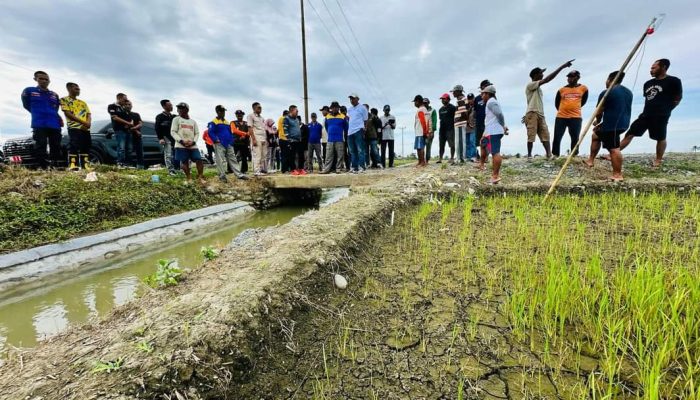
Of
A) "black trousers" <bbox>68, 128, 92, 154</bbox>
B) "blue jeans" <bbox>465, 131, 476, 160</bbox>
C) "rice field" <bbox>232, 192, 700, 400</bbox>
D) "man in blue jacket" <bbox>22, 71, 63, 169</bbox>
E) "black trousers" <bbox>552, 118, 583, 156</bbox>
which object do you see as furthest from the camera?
"blue jeans" <bbox>465, 131, 476, 160</bbox>

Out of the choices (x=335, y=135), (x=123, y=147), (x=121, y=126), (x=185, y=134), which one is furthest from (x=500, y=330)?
(x=123, y=147)

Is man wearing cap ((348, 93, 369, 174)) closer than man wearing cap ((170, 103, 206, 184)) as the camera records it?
No

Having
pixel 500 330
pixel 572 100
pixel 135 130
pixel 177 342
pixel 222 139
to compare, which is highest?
pixel 572 100

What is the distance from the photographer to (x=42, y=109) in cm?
568

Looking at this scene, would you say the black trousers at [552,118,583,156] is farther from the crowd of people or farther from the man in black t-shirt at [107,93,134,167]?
the man in black t-shirt at [107,93,134,167]

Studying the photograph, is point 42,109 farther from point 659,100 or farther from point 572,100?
point 659,100

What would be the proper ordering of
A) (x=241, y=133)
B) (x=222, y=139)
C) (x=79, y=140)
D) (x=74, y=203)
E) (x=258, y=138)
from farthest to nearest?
(x=241, y=133)
(x=258, y=138)
(x=222, y=139)
(x=79, y=140)
(x=74, y=203)

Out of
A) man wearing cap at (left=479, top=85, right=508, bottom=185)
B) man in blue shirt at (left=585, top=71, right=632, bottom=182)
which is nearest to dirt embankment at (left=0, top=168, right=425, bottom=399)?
man wearing cap at (left=479, top=85, right=508, bottom=185)

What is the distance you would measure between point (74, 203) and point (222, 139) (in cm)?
333

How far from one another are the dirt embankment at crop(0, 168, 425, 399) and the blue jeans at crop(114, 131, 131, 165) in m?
7.30

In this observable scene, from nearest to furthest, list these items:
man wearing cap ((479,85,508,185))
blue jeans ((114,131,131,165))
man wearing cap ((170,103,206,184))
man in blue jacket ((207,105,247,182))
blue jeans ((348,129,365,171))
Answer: man wearing cap ((479,85,508,185)) → man wearing cap ((170,103,206,184)) → man in blue jacket ((207,105,247,182)) → blue jeans ((114,131,131,165)) → blue jeans ((348,129,365,171))

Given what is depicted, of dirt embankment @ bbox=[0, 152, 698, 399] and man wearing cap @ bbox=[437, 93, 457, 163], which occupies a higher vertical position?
man wearing cap @ bbox=[437, 93, 457, 163]

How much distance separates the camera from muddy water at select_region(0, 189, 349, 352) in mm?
2457

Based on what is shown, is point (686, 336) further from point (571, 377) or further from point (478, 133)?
point (478, 133)
